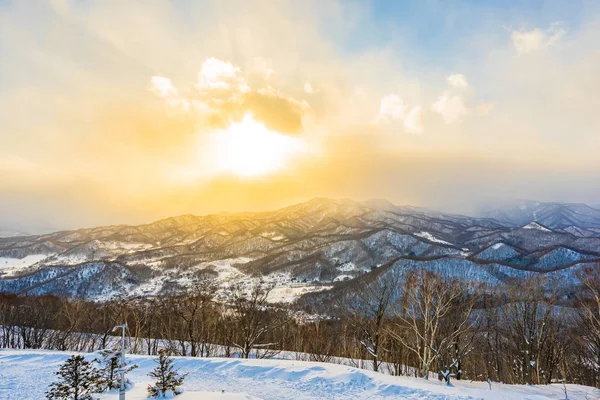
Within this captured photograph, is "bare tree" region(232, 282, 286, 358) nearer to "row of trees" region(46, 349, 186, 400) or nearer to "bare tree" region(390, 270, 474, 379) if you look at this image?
"row of trees" region(46, 349, 186, 400)

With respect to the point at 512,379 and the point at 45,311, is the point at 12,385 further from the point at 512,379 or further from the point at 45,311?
the point at 512,379

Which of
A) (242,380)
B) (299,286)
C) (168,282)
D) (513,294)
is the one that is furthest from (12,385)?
(168,282)

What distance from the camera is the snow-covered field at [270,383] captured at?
51.7ft

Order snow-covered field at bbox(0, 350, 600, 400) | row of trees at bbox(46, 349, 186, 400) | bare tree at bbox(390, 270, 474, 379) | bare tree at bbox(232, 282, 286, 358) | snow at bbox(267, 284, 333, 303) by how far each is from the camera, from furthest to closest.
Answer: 1. snow at bbox(267, 284, 333, 303)
2. bare tree at bbox(232, 282, 286, 358)
3. bare tree at bbox(390, 270, 474, 379)
4. snow-covered field at bbox(0, 350, 600, 400)
5. row of trees at bbox(46, 349, 186, 400)

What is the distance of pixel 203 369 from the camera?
21.9m

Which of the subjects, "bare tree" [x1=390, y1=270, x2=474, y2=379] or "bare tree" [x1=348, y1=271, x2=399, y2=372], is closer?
"bare tree" [x1=390, y1=270, x2=474, y2=379]

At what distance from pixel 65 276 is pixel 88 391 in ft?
720

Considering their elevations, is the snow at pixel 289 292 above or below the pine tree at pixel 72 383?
below

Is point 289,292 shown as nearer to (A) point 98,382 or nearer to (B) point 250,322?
(B) point 250,322

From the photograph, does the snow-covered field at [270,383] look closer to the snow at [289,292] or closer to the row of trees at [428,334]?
the row of trees at [428,334]

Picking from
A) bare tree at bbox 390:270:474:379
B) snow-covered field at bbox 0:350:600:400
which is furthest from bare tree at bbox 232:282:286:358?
bare tree at bbox 390:270:474:379

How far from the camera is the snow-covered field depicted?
51.7 ft

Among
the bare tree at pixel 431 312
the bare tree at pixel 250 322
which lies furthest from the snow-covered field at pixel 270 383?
the bare tree at pixel 250 322

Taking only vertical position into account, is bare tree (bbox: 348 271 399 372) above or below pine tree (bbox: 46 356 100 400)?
below
